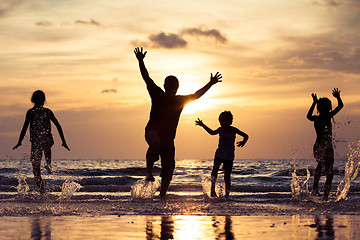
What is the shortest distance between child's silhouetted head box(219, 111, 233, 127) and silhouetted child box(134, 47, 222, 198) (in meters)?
1.74

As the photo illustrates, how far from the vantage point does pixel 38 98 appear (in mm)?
11086

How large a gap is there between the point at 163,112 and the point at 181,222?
2820 millimetres

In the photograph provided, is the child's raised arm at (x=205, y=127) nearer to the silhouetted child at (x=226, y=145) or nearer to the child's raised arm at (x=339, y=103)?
the silhouetted child at (x=226, y=145)

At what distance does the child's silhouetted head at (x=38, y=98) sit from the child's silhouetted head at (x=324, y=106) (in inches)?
223

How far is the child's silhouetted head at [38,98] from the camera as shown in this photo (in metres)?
11.1

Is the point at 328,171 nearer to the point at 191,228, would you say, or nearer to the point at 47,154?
the point at 191,228

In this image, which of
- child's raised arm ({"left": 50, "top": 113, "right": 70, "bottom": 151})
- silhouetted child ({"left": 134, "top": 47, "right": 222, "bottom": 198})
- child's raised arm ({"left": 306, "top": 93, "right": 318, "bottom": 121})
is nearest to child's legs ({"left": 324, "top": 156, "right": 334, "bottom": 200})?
child's raised arm ({"left": 306, "top": 93, "right": 318, "bottom": 121})

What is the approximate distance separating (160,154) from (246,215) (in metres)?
2.24

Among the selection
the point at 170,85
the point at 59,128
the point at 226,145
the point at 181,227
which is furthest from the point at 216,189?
the point at 181,227

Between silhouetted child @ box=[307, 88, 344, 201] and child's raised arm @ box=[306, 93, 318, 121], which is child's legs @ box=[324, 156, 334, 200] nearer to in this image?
silhouetted child @ box=[307, 88, 344, 201]

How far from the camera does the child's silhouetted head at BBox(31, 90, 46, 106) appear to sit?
36.3 feet

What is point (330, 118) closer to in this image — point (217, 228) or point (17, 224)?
point (217, 228)

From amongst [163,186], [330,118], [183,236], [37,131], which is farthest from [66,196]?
[183,236]

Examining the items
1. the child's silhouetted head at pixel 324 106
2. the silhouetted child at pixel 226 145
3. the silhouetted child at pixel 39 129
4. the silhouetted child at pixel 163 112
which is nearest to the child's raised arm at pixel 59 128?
the silhouetted child at pixel 39 129
